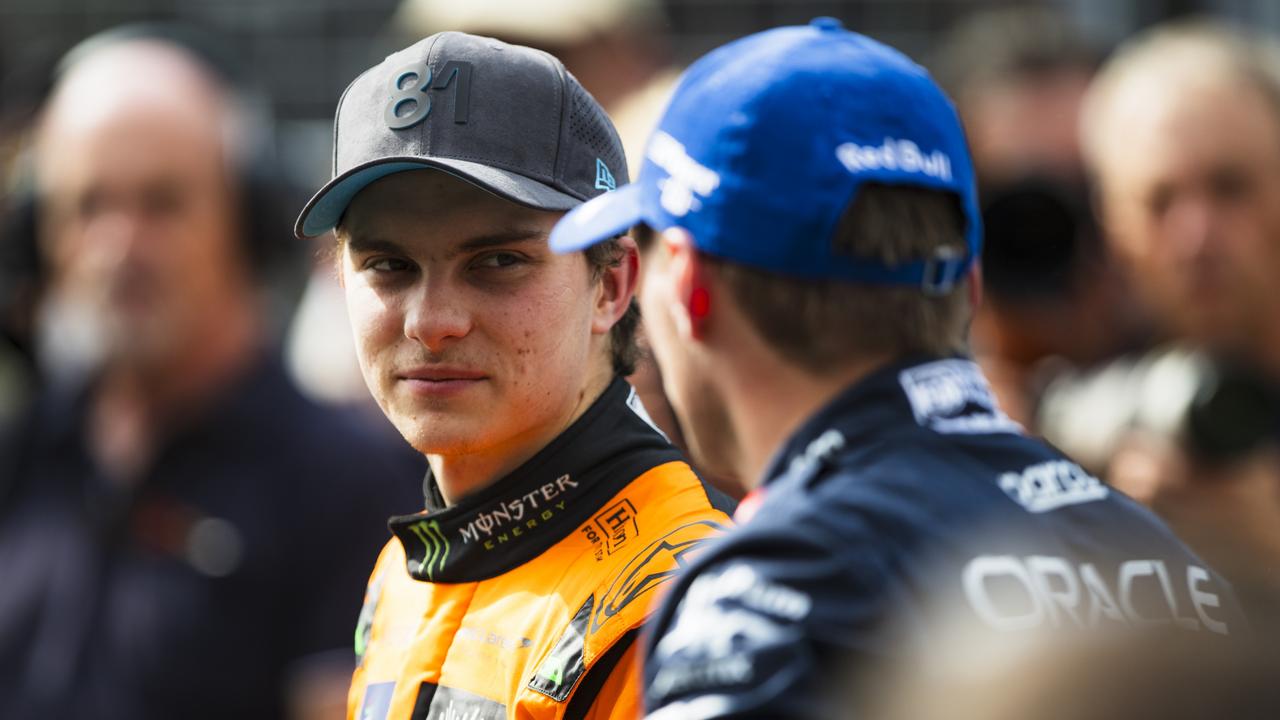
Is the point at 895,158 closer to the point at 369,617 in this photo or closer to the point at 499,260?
the point at 499,260

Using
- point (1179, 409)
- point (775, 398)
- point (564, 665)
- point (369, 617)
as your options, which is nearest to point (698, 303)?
point (775, 398)

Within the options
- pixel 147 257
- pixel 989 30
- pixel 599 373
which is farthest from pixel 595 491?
pixel 989 30

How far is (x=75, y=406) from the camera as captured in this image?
500 cm

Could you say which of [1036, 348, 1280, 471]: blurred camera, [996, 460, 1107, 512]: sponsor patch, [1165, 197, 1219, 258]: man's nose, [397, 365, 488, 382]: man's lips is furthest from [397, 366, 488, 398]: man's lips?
[1165, 197, 1219, 258]: man's nose

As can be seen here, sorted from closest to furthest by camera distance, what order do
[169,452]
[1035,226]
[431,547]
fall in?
[431,547] < [169,452] < [1035,226]

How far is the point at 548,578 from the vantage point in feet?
7.36

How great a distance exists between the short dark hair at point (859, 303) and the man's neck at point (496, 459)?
0.94ft

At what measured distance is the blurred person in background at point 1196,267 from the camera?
12.7 feet

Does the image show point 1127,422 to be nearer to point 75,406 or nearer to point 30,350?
point 75,406

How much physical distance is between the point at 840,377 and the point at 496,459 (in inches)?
19.0

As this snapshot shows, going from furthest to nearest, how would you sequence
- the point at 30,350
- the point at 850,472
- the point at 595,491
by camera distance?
the point at 30,350 < the point at 595,491 < the point at 850,472

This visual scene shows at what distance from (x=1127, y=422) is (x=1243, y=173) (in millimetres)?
1213

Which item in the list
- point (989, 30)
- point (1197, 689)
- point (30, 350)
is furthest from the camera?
point (989, 30)

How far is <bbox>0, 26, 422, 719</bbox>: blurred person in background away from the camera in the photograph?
4.48 m
